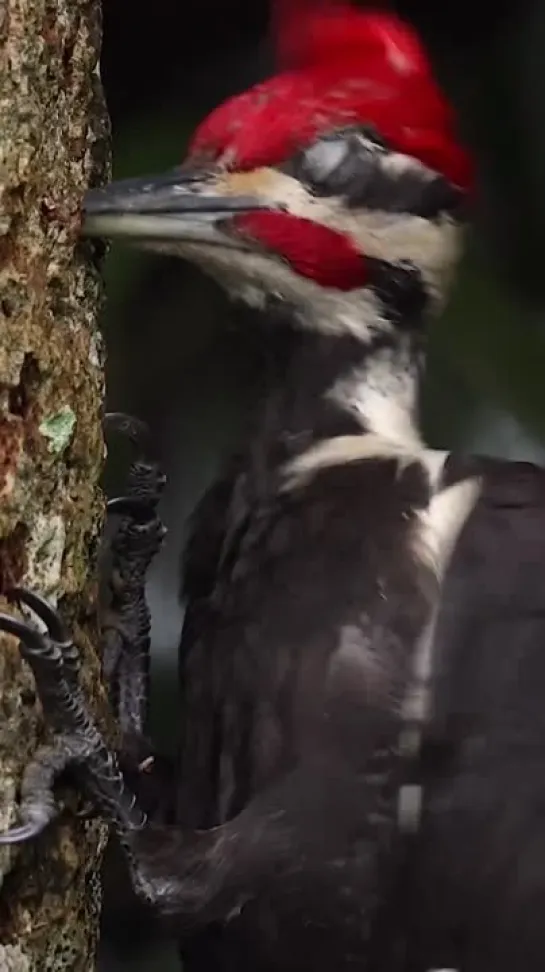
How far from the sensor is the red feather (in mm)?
1120

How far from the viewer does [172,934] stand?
1189 mm

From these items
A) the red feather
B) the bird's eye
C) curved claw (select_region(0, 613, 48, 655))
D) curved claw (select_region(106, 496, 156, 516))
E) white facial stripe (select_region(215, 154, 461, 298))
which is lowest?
curved claw (select_region(106, 496, 156, 516))

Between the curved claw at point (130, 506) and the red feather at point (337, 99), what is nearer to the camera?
the red feather at point (337, 99)

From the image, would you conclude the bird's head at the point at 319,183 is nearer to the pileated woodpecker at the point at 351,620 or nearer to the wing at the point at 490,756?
the pileated woodpecker at the point at 351,620

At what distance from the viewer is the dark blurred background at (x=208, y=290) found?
72.1 inches

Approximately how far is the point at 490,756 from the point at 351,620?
Answer: 5.5 inches

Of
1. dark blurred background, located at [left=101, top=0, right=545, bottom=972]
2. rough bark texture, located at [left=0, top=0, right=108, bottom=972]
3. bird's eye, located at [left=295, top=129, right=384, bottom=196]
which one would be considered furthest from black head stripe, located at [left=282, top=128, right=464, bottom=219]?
dark blurred background, located at [left=101, top=0, right=545, bottom=972]

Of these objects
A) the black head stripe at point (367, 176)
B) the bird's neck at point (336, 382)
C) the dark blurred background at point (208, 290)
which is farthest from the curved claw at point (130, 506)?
the dark blurred background at point (208, 290)

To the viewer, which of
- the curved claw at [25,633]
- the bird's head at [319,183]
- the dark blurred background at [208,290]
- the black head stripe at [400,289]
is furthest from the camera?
the dark blurred background at [208,290]

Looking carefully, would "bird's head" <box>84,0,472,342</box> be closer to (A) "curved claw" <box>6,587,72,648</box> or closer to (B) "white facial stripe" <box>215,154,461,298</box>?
(B) "white facial stripe" <box>215,154,461,298</box>

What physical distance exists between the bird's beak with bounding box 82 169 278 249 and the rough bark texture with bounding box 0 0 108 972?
0.07ft

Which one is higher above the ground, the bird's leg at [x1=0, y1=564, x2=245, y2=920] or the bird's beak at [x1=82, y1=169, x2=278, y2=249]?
the bird's beak at [x1=82, y1=169, x2=278, y2=249]

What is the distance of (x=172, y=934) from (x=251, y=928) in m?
0.06

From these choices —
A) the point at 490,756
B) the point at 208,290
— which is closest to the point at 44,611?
the point at 490,756
